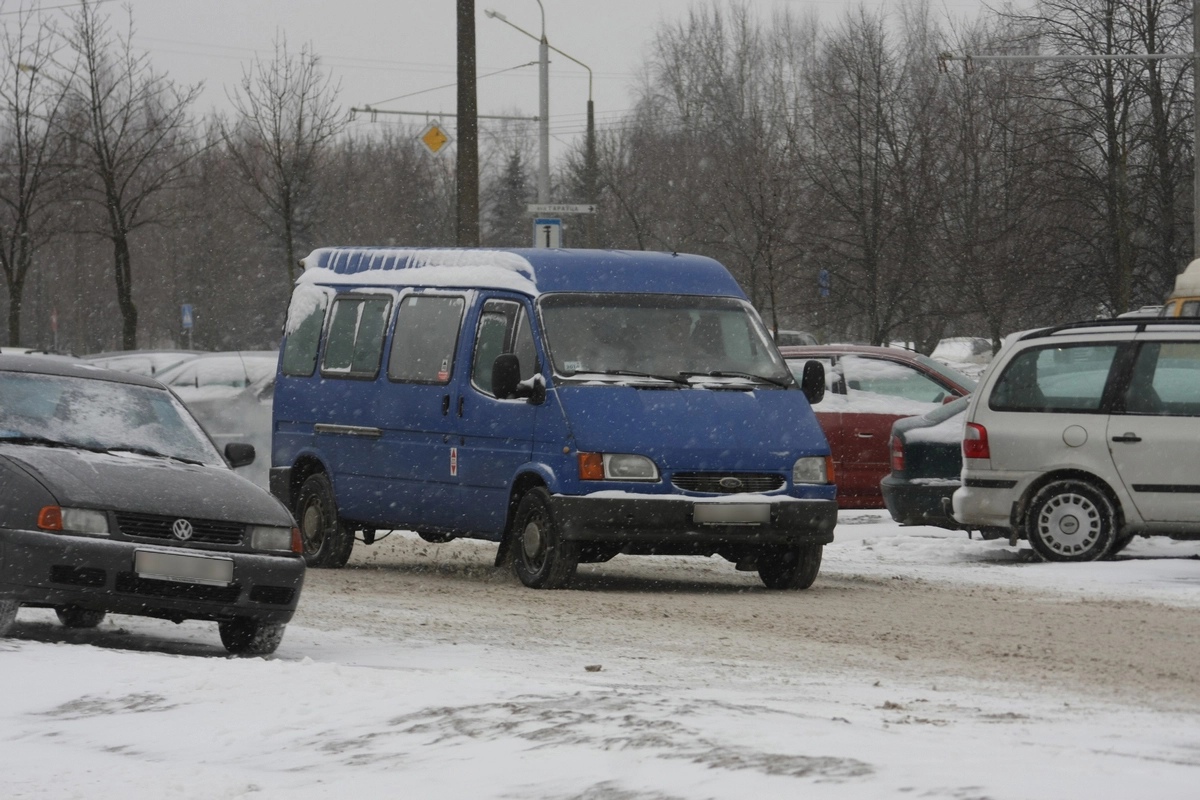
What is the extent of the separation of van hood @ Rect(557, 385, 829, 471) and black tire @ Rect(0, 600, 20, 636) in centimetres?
407

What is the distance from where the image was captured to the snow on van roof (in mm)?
13359

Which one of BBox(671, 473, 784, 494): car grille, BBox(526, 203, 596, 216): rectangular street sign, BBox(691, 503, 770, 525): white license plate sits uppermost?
BBox(526, 203, 596, 216): rectangular street sign

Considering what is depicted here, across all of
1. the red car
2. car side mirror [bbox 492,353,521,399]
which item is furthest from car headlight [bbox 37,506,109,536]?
the red car

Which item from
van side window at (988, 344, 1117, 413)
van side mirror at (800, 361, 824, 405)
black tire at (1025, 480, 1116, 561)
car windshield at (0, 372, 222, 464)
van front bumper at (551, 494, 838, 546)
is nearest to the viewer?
car windshield at (0, 372, 222, 464)

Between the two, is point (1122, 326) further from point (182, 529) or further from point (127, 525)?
point (127, 525)

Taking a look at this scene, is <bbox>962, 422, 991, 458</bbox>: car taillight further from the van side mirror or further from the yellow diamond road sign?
the yellow diamond road sign

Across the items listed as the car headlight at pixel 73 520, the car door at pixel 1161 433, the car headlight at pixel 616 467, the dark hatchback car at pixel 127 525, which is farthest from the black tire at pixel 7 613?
the car door at pixel 1161 433

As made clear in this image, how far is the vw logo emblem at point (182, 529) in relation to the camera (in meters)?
9.30

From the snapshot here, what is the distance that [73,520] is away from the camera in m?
9.02

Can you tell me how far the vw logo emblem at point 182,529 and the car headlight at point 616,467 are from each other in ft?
11.0

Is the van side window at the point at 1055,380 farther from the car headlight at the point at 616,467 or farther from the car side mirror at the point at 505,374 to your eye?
the car side mirror at the point at 505,374

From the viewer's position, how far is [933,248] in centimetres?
4338

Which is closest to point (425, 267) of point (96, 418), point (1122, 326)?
point (96, 418)

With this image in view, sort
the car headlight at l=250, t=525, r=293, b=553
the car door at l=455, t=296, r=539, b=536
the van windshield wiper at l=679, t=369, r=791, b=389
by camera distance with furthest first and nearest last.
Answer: the van windshield wiper at l=679, t=369, r=791, b=389 < the car door at l=455, t=296, r=539, b=536 < the car headlight at l=250, t=525, r=293, b=553
